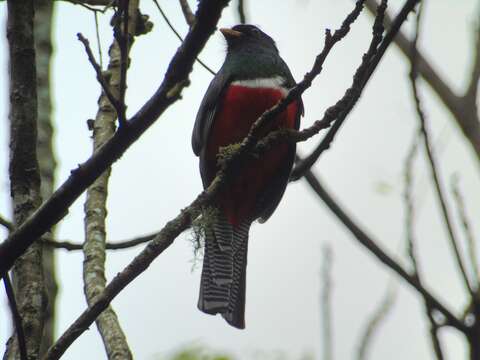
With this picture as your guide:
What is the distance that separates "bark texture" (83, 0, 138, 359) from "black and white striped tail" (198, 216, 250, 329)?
78cm

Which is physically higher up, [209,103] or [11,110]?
[209,103]

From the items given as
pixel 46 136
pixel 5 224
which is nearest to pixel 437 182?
pixel 5 224

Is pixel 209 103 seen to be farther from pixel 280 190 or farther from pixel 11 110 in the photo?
pixel 11 110

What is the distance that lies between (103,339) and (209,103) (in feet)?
6.77

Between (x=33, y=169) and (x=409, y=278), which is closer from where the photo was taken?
(x=33, y=169)

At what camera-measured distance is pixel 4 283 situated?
7.34 ft

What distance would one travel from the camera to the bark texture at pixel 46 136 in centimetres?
414

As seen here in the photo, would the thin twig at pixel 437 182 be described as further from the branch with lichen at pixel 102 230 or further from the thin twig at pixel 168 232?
the branch with lichen at pixel 102 230

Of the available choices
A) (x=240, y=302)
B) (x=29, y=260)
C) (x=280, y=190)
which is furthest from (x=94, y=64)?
(x=280, y=190)

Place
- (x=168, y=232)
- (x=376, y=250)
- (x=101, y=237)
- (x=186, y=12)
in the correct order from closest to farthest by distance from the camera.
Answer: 1. (x=168, y=232)
2. (x=101, y=237)
3. (x=376, y=250)
4. (x=186, y=12)

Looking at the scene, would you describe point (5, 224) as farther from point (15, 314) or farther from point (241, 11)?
point (241, 11)

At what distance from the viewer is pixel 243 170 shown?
14.1ft

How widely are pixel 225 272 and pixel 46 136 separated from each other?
139 centimetres

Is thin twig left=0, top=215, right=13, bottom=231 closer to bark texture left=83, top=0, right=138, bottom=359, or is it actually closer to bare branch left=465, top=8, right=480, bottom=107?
bark texture left=83, top=0, right=138, bottom=359
